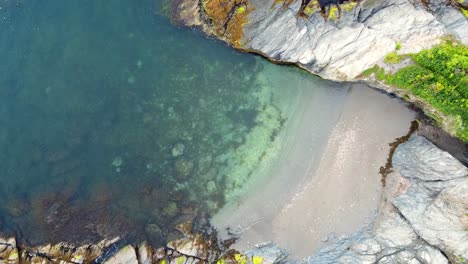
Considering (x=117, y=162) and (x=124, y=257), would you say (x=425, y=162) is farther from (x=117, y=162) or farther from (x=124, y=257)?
(x=117, y=162)

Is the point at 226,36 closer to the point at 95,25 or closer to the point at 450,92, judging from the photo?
the point at 95,25

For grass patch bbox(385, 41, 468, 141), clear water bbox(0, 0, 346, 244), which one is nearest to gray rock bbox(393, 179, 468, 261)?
grass patch bbox(385, 41, 468, 141)

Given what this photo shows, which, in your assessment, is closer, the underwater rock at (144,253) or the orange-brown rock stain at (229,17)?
the underwater rock at (144,253)

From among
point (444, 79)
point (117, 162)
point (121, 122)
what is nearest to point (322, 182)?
point (444, 79)

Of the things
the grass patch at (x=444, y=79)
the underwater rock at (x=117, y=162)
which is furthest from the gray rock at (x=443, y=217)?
the underwater rock at (x=117, y=162)

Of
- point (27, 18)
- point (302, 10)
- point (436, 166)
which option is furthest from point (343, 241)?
point (27, 18)

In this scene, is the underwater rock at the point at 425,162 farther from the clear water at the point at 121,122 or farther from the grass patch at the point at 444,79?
the clear water at the point at 121,122
